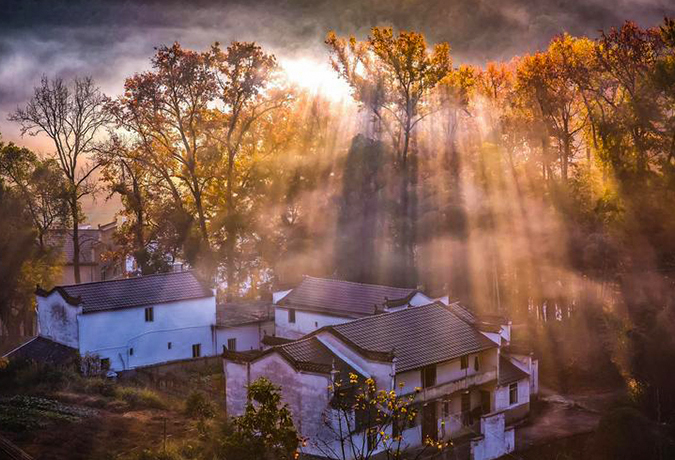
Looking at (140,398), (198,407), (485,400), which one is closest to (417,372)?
(485,400)

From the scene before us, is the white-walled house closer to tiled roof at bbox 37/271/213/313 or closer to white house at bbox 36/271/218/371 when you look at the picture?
white house at bbox 36/271/218/371

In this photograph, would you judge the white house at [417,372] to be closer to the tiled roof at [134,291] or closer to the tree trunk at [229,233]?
the tiled roof at [134,291]

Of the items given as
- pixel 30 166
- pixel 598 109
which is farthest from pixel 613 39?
pixel 30 166

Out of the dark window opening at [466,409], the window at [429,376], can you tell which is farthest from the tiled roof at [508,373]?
the window at [429,376]

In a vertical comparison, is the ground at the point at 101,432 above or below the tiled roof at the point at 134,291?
below

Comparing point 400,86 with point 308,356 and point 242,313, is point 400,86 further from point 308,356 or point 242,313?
point 308,356

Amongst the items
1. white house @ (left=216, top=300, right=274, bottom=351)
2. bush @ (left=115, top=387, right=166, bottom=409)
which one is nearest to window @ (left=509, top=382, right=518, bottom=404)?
white house @ (left=216, top=300, right=274, bottom=351)
